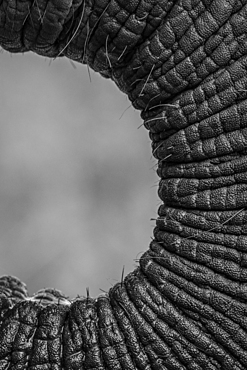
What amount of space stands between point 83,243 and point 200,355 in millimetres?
3259

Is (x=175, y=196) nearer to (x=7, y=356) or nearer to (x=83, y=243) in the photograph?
(x=7, y=356)

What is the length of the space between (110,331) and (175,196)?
348mm

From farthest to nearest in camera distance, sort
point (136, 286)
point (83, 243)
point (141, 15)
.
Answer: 1. point (83, 243)
2. point (136, 286)
3. point (141, 15)

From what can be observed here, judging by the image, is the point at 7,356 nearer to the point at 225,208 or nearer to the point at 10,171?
the point at 225,208

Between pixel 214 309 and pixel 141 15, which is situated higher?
pixel 141 15

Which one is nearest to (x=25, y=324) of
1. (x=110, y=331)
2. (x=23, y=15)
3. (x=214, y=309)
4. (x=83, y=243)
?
(x=110, y=331)

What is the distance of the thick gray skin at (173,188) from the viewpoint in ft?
4.83

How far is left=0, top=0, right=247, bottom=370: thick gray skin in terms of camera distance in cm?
147

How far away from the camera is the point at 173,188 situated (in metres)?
1.56

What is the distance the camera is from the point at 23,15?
1.47 metres

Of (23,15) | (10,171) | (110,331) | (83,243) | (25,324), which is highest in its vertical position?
(10,171)

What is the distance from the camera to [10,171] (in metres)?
4.76

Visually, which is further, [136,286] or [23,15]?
[136,286]

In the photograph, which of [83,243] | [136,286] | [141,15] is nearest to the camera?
[141,15]
